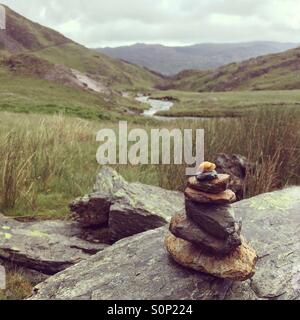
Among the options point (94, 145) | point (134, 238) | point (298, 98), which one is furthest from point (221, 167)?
point (298, 98)

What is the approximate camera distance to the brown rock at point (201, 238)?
4.49m

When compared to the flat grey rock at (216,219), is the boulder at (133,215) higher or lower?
lower

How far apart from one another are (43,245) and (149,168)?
5.08 metres

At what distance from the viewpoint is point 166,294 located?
462cm

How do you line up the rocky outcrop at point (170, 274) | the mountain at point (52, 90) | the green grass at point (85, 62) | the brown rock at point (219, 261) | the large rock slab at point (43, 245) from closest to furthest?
the brown rock at point (219, 261)
the rocky outcrop at point (170, 274)
the large rock slab at point (43, 245)
the mountain at point (52, 90)
the green grass at point (85, 62)

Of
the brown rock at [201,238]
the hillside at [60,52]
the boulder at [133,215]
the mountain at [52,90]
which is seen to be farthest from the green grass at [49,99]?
the hillside at [60,52]

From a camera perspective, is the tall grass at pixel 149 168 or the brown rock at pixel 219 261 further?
the tall grass at pixel 149 168

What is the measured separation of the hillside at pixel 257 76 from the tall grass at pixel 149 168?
10173cm

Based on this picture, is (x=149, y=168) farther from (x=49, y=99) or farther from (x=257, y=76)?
(x=257, y=76)

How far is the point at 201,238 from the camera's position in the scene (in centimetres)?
461

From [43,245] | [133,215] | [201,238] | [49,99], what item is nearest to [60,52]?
[49,99]

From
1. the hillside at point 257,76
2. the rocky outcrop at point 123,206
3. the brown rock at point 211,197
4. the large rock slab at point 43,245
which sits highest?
the hillside at point 257,76

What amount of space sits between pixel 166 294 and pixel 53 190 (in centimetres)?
547

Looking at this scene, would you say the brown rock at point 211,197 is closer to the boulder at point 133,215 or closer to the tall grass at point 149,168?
the boulder at point 133,215
